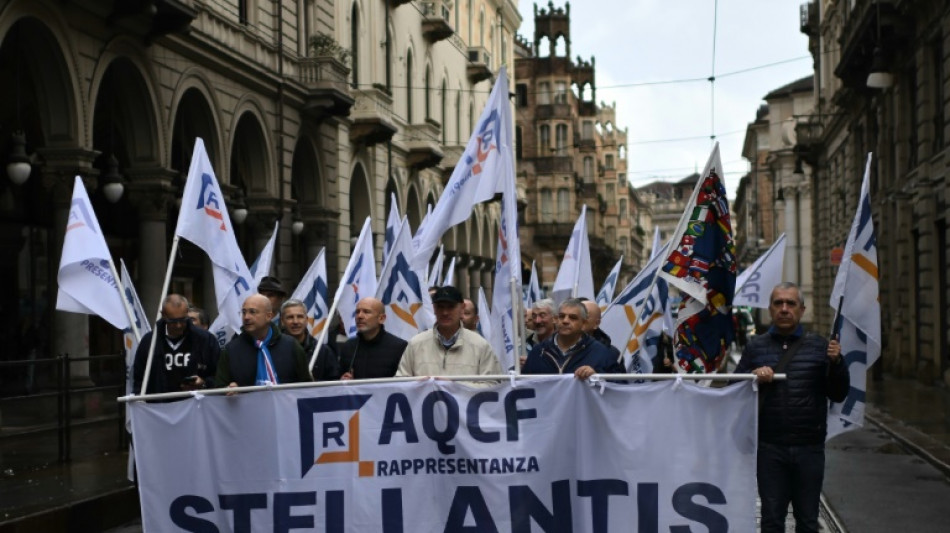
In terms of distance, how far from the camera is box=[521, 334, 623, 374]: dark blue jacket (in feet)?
27.2

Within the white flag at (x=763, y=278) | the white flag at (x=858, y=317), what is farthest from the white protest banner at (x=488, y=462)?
the white flag at (x=763, y=278)

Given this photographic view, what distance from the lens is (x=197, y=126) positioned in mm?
26250

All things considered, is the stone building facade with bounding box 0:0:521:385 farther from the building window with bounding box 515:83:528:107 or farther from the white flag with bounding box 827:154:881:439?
the building window with bounding box 515:83:528:107

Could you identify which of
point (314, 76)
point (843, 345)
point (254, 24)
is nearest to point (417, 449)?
point (843, 345)

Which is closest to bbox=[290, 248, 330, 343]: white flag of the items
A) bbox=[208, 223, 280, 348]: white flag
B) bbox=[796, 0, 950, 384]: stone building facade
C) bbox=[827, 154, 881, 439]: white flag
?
bbox=[208, 223, 280, 348]: white flag

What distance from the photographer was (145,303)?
23.2 metres

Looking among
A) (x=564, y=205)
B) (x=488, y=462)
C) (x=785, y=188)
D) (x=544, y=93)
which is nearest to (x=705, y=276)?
(x=488, y=462)

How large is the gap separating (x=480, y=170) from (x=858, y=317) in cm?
268

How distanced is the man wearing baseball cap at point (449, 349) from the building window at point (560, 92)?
7994cm

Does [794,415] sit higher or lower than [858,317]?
lower

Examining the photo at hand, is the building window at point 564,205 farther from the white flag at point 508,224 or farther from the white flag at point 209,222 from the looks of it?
the white flag at point 508,224

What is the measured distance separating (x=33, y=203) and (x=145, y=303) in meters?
3.96

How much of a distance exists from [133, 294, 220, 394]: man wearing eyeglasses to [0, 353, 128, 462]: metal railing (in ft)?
11.3

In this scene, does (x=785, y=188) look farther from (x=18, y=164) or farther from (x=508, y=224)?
(x=508, y=224)
